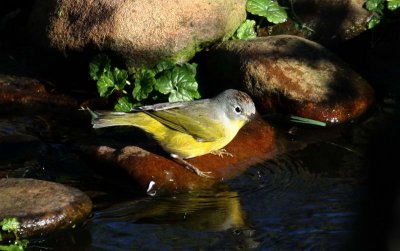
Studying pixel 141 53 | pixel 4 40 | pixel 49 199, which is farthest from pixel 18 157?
pixel 4 40

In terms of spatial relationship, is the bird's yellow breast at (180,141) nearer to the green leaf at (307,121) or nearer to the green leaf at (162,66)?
the green leaf at (307,121)

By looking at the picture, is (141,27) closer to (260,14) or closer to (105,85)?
(105,85)

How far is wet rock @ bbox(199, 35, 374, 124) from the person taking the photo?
676 cm

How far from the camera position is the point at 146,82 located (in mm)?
6930

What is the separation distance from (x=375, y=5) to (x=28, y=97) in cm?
425

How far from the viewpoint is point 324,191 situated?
538cm

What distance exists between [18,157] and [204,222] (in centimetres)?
194

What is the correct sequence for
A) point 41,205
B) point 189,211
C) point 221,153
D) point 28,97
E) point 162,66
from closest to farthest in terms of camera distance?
point 41,205
point 189,211
point 221,153
point 162,66
point 28,97

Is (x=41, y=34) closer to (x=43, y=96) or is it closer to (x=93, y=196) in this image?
(x=43, y=96)

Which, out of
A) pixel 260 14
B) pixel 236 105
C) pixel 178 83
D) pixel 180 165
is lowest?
pixel 180 165

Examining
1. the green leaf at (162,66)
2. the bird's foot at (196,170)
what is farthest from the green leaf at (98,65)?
the bird's foot at (196,170)

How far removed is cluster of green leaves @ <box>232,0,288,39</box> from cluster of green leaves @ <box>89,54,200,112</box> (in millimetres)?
931

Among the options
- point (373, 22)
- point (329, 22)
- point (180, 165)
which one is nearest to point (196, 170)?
point (180, 165)

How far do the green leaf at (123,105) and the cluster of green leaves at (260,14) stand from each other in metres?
1.58
